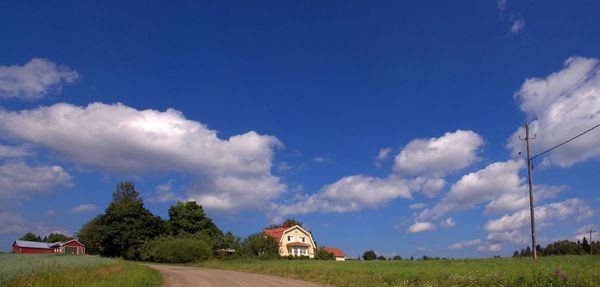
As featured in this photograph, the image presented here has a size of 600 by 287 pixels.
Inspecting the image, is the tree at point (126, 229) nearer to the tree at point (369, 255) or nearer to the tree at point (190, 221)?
the tree at point (190, 221)

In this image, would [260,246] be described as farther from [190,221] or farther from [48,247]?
[48,247]

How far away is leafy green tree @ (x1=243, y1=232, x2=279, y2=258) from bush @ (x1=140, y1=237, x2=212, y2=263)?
9.89 m

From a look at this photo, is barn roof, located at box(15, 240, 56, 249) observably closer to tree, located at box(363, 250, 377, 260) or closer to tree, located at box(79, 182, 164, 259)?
tree, located at box(79, 182, 164, 259)

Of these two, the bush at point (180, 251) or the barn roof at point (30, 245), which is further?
the barn roof at point (30, 245)

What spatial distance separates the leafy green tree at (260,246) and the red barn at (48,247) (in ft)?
153

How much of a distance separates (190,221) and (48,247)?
167ft

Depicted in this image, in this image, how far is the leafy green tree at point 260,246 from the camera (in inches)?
2906

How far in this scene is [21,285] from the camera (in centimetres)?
1652

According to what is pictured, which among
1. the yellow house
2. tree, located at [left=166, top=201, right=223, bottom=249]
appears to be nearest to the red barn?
tree, located at [left=166, top=201, right=223, bottom=249]

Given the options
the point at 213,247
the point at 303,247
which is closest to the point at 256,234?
the point at 213,247

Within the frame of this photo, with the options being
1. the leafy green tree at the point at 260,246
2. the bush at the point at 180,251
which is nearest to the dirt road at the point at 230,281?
the bush at the point at 180,251

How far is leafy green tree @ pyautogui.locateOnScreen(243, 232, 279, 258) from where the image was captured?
242 ft

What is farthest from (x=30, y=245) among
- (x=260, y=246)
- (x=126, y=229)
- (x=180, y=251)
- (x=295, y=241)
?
(x=180, y=251)

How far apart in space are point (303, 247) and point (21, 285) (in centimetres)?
8215
